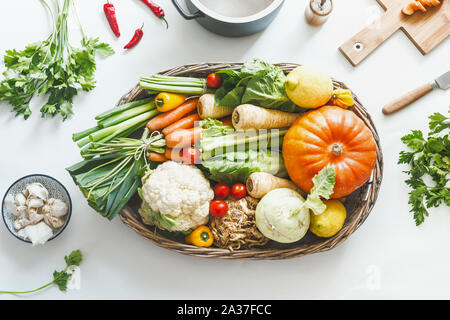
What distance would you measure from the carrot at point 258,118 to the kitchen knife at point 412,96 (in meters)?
0.40

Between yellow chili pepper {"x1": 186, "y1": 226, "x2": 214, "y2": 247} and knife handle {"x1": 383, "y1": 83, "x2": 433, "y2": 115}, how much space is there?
815mm

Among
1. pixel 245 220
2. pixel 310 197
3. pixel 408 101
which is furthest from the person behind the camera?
pixel 408 101

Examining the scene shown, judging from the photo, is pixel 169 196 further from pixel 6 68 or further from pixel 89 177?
pixel 6 68

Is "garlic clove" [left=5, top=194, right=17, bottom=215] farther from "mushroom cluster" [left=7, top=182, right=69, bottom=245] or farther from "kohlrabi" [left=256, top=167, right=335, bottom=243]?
"kohlrabi" [left=256, top=167, right=335, bottom=243]

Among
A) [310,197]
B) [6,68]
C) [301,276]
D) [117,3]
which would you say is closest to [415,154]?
[310,197]

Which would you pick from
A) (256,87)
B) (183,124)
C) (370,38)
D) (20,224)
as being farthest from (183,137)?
(370,38)

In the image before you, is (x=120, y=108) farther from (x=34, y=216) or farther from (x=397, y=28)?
(x=397, y=28)

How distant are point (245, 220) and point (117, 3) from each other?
98 cm

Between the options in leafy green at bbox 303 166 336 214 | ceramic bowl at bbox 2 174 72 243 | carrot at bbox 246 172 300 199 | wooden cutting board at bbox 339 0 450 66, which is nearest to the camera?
leafy green at bbox 303 166 336 214

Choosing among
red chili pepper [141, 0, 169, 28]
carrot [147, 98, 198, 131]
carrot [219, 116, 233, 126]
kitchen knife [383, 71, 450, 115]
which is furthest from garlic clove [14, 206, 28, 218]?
kitchen knife [383, 71, 450, 115]

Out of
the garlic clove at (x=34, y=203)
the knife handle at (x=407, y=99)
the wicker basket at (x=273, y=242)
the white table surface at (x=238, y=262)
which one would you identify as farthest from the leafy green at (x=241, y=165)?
the garlic clove at (x=34, y=203)

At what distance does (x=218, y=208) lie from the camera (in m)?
1.31

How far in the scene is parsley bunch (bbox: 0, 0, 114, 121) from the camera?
4.73ft
